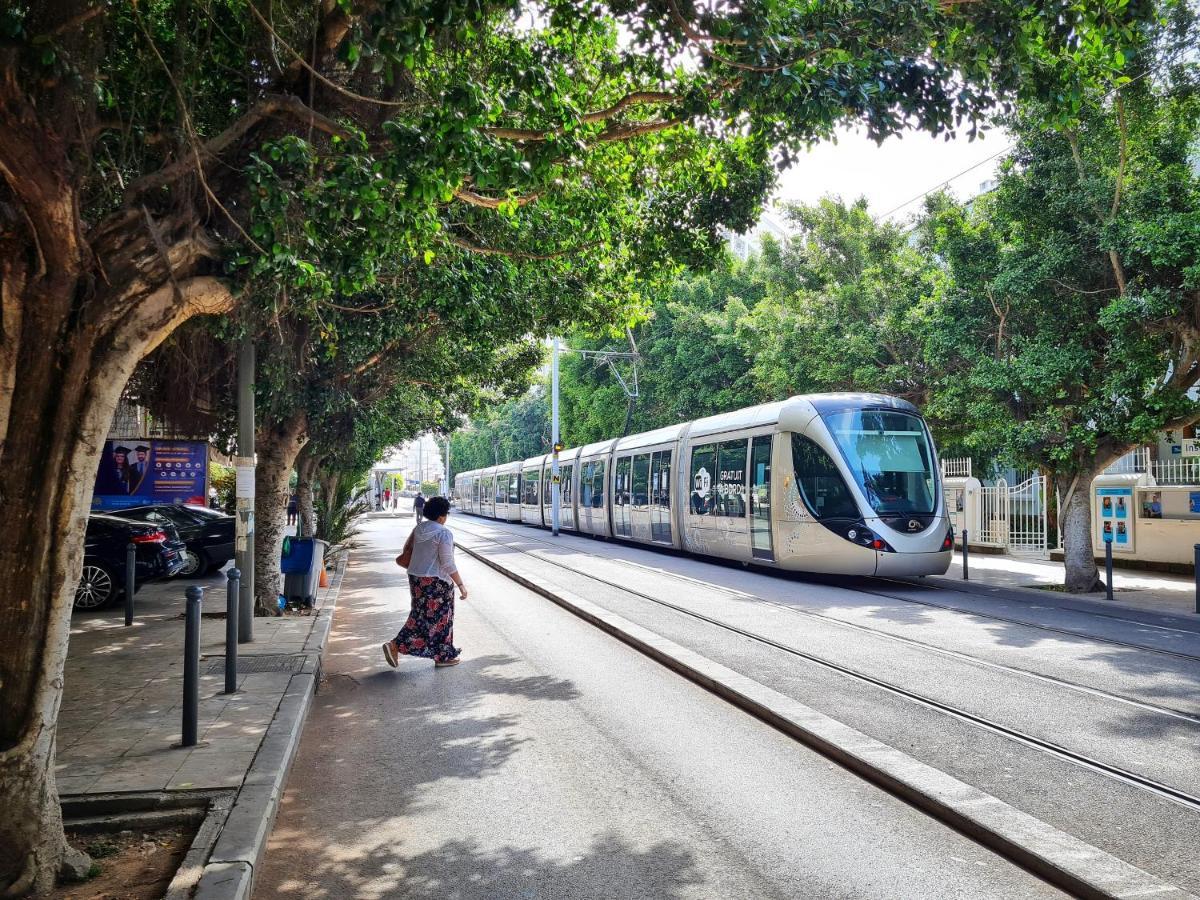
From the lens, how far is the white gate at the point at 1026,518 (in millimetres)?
23688

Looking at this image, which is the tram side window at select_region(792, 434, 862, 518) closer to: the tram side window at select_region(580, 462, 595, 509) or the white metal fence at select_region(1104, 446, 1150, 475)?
the white metal fence at select_region(1104, 446, 1150, 475)

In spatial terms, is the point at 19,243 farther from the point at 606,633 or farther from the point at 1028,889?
the point at 606,633

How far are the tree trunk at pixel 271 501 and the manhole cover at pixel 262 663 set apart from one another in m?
3.11

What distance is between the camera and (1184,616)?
1246 centimetres

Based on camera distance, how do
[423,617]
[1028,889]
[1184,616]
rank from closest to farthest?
[1028,889], [423,617], [1184,616]

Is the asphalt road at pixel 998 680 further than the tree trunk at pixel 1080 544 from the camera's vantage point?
No

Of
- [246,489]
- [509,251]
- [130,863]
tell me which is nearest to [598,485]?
[509,251]

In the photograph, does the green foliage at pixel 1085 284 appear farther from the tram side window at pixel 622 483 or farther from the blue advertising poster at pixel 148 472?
the blue advertising poster at pixel 148 472

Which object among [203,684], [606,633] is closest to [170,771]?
[203,684]

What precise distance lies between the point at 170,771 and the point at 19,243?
303 cm

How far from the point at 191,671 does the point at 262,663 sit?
10.1ft

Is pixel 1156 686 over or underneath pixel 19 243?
underneath

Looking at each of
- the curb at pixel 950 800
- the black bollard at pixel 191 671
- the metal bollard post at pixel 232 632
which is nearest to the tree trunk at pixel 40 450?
the black bollard at pixel 191 671

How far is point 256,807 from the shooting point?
15.7ft
